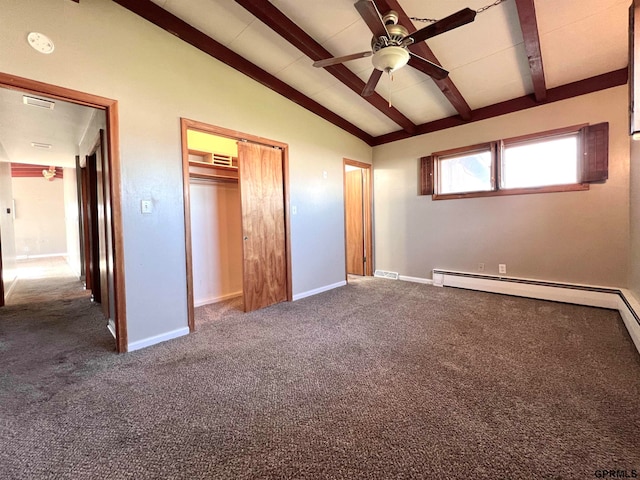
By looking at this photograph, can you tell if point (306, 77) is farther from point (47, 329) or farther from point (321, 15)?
point (47, 329)

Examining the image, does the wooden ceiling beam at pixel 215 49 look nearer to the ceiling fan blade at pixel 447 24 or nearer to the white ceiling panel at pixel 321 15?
the white ceiling panel at pixel 321 15

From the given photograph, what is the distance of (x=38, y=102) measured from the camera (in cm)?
271

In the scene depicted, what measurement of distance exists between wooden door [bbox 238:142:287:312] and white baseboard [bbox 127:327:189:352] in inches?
31.2

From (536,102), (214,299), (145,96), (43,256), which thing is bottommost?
(214,299)

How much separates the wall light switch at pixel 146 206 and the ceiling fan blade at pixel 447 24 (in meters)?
2.48

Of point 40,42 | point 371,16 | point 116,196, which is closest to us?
Answer: point 371,16

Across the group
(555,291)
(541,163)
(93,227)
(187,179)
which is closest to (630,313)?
(555,291)

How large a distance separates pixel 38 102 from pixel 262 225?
2573 millimetres

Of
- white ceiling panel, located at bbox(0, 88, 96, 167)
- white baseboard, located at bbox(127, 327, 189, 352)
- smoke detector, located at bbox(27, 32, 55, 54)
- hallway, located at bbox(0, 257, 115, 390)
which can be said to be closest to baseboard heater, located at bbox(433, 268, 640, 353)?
white baseboard, located at bbox(127, 327, 189, 352)

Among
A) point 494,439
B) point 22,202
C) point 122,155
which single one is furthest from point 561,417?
point 22,202

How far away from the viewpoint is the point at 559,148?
3.30 m

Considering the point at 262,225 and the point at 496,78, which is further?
the point at 262,225

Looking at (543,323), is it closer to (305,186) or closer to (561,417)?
(561,417)

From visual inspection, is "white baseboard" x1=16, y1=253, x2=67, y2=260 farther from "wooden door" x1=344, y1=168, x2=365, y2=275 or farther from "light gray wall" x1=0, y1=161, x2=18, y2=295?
"wooden door" x1=344, y1=168, x2=365, y2=275
